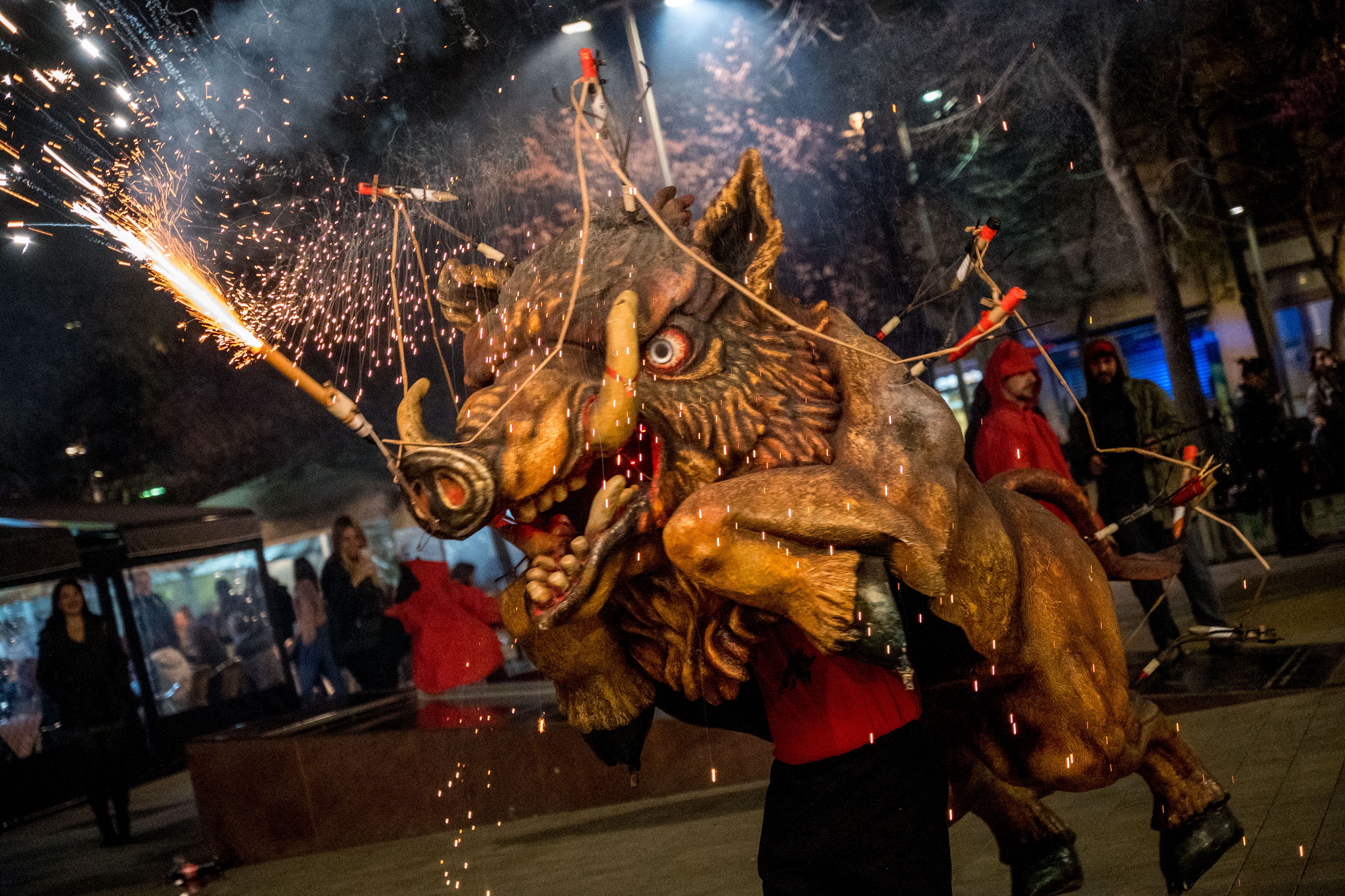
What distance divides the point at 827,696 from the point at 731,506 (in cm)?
54

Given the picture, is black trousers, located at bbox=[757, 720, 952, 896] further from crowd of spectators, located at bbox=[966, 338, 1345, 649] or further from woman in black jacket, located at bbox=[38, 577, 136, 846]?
woman in black jacket, located at bbox=[38, 577, 136, 846]

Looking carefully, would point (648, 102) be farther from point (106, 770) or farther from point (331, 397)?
point (106, 770)

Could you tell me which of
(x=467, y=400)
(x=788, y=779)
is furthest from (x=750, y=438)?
(x=788, y=779)

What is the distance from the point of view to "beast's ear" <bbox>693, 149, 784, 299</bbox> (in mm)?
1719

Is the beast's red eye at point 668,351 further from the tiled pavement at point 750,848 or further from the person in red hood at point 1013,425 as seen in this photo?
the tiled pavement at point 750,848

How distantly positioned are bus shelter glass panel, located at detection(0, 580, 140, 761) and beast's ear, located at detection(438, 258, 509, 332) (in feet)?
25.3

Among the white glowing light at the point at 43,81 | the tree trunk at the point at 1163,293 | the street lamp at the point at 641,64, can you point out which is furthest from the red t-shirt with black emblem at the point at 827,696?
the tree trunk at the point at 1163,293

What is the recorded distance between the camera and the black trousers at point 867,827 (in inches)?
71.4

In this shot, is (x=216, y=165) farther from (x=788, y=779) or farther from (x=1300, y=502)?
(x=1300, y=502)

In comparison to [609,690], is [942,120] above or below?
above

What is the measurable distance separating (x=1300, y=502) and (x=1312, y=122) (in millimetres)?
2583

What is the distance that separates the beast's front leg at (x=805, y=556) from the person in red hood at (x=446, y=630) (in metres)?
4.05

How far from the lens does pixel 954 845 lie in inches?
143

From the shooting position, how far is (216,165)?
Result: 4047 mm
